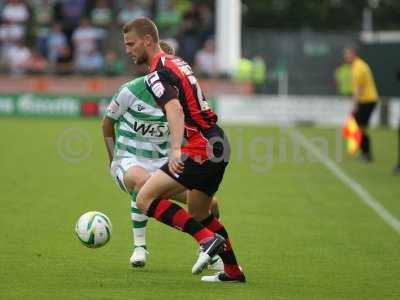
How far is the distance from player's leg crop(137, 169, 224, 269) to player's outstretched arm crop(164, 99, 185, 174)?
0.88 feet

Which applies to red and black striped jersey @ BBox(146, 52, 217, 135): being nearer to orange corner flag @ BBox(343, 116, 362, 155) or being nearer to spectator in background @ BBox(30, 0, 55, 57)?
orange corner flag @ BBox(343, 116, 362, 155)

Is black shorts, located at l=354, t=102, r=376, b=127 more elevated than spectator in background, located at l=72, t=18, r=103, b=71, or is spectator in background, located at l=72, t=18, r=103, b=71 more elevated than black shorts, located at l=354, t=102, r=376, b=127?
spectator in background, located at l=72, t=18, r=103, b=71

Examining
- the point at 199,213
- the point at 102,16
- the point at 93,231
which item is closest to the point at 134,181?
the point at 93,231

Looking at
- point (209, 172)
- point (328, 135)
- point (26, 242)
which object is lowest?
point (328, 135)

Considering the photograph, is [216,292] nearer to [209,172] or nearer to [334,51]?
[209,172]

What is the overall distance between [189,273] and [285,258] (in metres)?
1.24

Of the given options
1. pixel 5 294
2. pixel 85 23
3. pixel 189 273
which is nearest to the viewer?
pixel 5 294

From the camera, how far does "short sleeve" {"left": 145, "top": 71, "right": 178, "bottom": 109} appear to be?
760cm

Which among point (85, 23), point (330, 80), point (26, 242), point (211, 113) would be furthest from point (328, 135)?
point (211, 113)

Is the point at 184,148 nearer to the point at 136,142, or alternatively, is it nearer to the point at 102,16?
the point at 136,142

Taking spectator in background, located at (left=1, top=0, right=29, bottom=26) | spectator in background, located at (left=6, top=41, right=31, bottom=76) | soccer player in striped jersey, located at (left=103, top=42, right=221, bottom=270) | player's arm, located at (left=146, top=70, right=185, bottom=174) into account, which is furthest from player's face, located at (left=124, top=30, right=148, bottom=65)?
spectator in background, located at (left=1, top=0, right=29, bottom=26)

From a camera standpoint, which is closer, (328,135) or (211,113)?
(211,113)

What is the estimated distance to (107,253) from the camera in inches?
378

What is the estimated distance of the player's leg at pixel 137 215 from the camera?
8.80 metres
